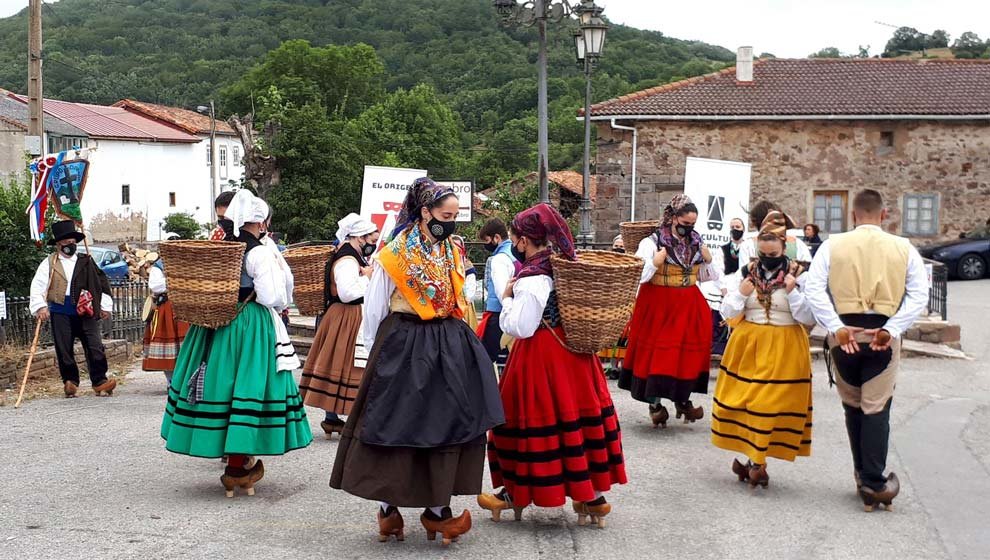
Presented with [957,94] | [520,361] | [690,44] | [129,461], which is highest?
[690,44]

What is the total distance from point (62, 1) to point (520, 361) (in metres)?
101

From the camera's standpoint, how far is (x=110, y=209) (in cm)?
5466

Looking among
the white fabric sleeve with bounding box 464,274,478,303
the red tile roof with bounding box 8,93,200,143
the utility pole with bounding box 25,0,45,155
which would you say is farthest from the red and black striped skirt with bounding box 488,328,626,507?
the red tile roof with bounding box 8,93,200,143

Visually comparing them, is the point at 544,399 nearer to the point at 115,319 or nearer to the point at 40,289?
the point at 40,289

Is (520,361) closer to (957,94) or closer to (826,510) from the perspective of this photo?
(826,510)

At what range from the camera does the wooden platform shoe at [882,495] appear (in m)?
6.22

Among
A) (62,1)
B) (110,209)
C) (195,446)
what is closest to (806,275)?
(195,446)

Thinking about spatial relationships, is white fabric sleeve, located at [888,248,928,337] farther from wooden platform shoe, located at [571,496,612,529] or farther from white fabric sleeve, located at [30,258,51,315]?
white fabric sleeve, located at [30,258,51,315]

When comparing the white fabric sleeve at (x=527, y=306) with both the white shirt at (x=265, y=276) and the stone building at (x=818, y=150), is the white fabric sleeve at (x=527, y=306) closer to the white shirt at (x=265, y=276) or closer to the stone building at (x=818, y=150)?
the white shirt at (x=265, y=276)

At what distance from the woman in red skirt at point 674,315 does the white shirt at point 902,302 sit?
6.33 ft

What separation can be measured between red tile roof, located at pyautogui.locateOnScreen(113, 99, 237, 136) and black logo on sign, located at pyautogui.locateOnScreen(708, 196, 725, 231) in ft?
175

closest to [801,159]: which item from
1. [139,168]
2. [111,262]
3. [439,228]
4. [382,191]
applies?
[111,262]

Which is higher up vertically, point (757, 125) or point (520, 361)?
point (757, 125)

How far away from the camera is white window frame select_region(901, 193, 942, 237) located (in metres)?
28.2
